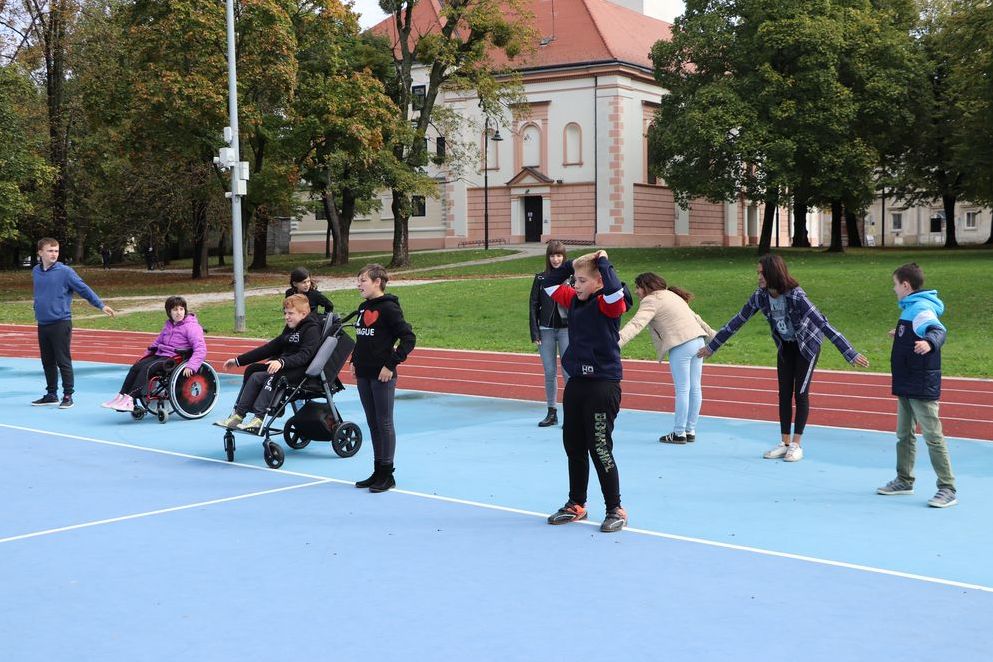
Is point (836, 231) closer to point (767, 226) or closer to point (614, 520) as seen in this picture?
point (767, 226)

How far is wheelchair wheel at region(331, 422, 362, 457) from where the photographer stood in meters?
9.52

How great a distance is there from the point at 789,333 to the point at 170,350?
22.2 feet

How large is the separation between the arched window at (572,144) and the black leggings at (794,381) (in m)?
46.7

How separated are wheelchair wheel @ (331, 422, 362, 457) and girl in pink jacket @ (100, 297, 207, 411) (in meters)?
2.80

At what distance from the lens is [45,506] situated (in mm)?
7609

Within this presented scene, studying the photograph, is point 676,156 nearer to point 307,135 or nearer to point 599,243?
point 599,243

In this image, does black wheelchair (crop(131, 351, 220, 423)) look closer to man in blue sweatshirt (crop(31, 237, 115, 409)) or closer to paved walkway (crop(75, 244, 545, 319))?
man in blue sweatshirt (crop(31, 237, 115, 409))

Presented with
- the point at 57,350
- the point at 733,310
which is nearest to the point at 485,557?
the point at 57,350

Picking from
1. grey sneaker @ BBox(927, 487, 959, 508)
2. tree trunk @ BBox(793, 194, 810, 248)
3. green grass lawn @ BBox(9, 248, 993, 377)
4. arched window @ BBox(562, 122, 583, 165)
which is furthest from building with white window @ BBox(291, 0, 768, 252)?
grey sneaker @ BBox(927, 487, 959, 508)

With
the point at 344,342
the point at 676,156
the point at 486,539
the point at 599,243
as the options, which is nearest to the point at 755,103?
the point at 676,156

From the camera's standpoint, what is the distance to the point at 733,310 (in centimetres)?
2184

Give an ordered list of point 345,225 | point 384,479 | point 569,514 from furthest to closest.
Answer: point 345,225
point 384,479
point 569,514

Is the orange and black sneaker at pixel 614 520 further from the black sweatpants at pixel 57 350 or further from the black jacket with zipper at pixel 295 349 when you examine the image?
the black sweatpants at pixel 57 350

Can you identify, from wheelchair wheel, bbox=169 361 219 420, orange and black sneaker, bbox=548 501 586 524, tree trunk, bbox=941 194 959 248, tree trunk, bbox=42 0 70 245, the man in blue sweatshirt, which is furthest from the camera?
tree trunk, bbox=941 194 959 248
